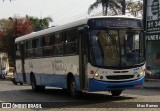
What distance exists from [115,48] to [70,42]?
2428 mm

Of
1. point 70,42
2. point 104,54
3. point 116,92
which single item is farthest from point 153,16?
point 104,54

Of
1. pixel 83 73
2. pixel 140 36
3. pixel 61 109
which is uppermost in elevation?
pixel 140 36

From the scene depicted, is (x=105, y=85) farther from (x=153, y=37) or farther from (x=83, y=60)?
(x=153, y=37)

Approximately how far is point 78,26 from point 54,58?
128 inches

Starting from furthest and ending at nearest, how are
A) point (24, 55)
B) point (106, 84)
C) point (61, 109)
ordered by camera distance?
Answer: point (24, 55) < point (106, 84) < point (61, 109)

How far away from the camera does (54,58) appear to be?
2053 cm

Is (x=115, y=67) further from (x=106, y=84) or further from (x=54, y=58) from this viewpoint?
(x=54, y=58)

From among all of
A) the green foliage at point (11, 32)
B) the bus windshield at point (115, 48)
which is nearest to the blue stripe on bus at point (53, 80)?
the bus windshield at point (115, 48)

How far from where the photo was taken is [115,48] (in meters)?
16.8

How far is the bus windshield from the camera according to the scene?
1661 centimetres

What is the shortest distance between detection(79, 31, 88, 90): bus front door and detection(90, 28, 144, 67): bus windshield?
1.39 feet

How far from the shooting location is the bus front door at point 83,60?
1702 cm

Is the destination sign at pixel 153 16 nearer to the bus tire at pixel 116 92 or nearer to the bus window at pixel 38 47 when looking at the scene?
the bus window at pixel 38 47

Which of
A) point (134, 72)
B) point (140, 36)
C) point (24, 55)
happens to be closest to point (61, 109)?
point (134, 72)
